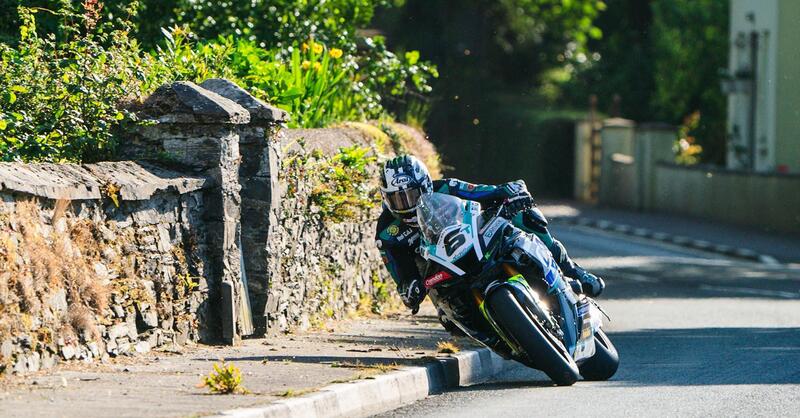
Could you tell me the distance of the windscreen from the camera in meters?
9.88

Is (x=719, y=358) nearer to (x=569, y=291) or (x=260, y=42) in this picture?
(x=569, y=291)

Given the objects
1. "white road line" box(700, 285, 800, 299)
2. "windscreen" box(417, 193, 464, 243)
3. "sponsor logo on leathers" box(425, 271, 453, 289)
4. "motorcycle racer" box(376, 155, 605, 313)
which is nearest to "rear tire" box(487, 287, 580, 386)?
"sponsor logo on leathers" box(425, 271, 453, 289)

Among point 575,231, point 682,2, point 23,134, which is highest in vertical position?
point 682,2

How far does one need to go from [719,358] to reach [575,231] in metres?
17.8

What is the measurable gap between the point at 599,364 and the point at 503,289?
127 centimetres

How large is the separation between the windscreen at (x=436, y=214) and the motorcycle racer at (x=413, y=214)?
32 cm

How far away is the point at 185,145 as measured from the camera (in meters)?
10.9

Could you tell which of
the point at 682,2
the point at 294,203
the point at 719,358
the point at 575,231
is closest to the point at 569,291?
the point at 719,358

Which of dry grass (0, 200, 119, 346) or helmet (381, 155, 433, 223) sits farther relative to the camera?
helmet (381, 155, 433, 223)

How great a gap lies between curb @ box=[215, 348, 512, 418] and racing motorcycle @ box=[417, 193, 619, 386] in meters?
0.40

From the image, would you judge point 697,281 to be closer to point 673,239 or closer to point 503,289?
point 673,239

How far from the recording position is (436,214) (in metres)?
9.92

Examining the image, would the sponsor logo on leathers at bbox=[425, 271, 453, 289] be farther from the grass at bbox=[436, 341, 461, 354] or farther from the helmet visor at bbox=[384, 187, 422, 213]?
the grass at bbox=[436, 341, 461, 354]

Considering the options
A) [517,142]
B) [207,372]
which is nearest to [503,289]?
[207,372]
